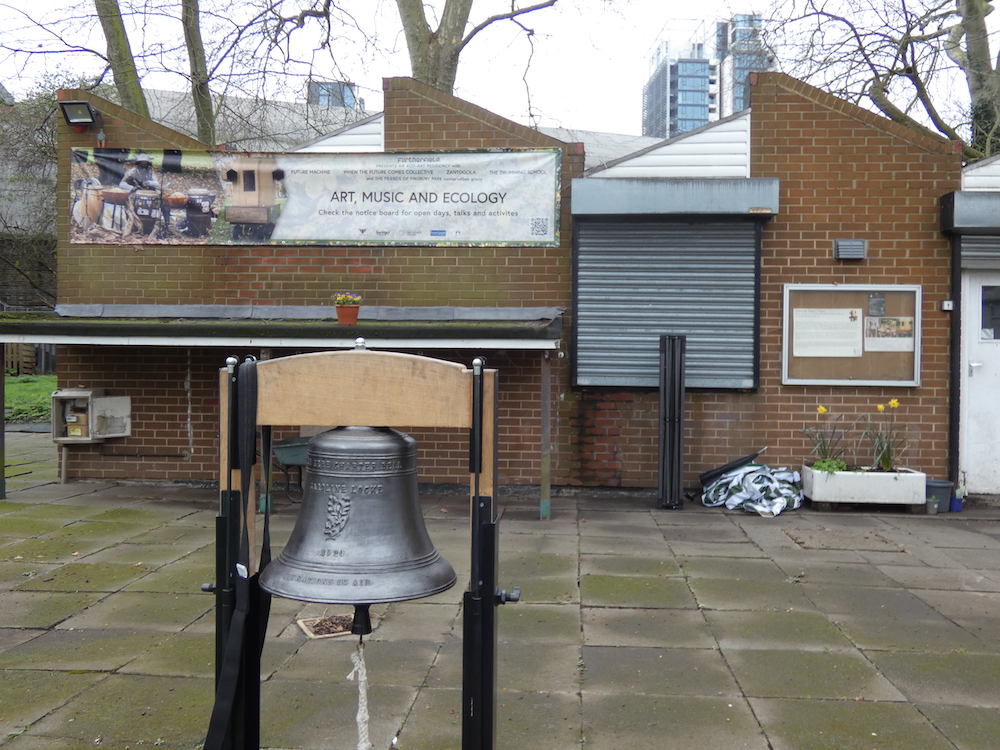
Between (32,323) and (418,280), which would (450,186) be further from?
(32,323)

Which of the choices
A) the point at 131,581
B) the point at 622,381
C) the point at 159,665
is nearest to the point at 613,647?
the point at 159,665

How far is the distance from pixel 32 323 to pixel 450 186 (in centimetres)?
458

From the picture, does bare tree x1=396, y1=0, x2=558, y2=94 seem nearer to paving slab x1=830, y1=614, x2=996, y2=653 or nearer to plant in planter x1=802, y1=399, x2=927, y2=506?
plant in planter x1=802, y1=399, x2=927, y2=506

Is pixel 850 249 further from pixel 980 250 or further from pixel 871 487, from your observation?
pixel 871 487

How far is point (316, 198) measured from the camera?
9.77 m

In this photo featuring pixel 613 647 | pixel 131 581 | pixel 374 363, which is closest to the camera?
pixel 374 363

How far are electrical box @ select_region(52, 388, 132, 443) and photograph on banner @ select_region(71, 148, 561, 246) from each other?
1.84 meters

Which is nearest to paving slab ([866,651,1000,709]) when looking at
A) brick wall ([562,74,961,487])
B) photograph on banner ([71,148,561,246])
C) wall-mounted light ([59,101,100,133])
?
brick wall ([562,74,961,487])

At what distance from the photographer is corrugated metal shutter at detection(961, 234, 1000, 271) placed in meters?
9.15

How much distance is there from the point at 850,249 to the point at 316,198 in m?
5.94

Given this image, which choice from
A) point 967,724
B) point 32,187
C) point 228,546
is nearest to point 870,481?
point 967,724

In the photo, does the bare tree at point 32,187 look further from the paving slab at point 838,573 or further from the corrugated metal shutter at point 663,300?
the paving slab at point 838,573

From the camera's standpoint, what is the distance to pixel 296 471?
9.79 metres

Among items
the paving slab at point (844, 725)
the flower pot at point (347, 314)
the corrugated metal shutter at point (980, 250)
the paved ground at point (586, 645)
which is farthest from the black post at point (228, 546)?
the corrugated metal shutter at point (980, 250)
